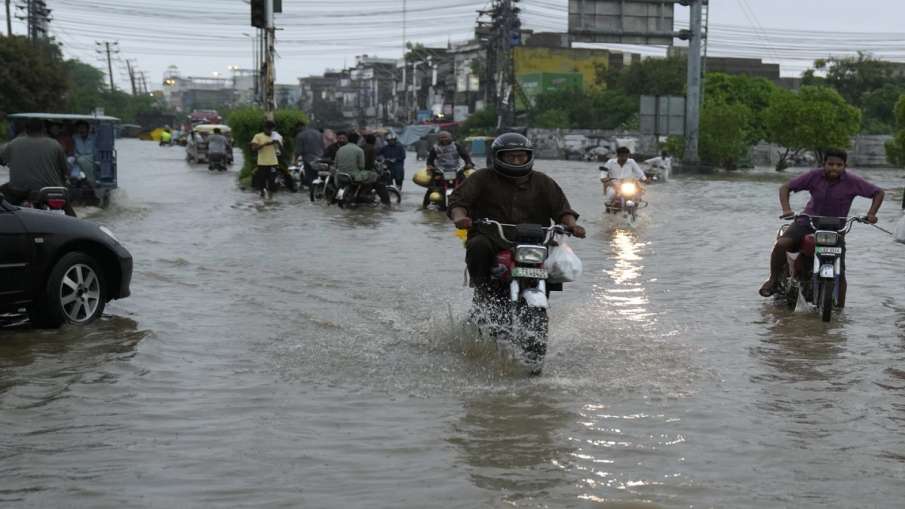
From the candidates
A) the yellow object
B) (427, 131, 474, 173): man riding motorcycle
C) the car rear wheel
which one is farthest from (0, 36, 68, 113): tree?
the car rear wheel

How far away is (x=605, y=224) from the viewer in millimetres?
21359

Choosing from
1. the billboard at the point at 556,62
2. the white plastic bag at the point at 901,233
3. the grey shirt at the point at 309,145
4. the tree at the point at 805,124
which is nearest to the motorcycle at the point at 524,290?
the white plastic bag at the point at 901,233

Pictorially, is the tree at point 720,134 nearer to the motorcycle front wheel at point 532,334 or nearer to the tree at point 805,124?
the tree at point 805,124

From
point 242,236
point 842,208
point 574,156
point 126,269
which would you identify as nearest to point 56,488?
point 126,269

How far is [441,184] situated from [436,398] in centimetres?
1648

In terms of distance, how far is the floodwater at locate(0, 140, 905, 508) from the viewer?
5469 millimetres

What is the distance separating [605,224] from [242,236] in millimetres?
6544

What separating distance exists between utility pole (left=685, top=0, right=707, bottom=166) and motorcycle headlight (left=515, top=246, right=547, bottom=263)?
1626 inches

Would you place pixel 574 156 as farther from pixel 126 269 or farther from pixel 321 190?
pixel 126 269

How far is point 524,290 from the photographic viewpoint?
7.98m

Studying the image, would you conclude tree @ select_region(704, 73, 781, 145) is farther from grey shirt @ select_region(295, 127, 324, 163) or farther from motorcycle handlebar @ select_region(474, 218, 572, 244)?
motorcycle handlebar @ select_region(474, 218, 572, 244)

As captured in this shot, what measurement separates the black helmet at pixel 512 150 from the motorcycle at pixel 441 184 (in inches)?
583

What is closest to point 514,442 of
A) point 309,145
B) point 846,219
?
point 846,219

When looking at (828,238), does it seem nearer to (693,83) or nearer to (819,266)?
(819,266)
